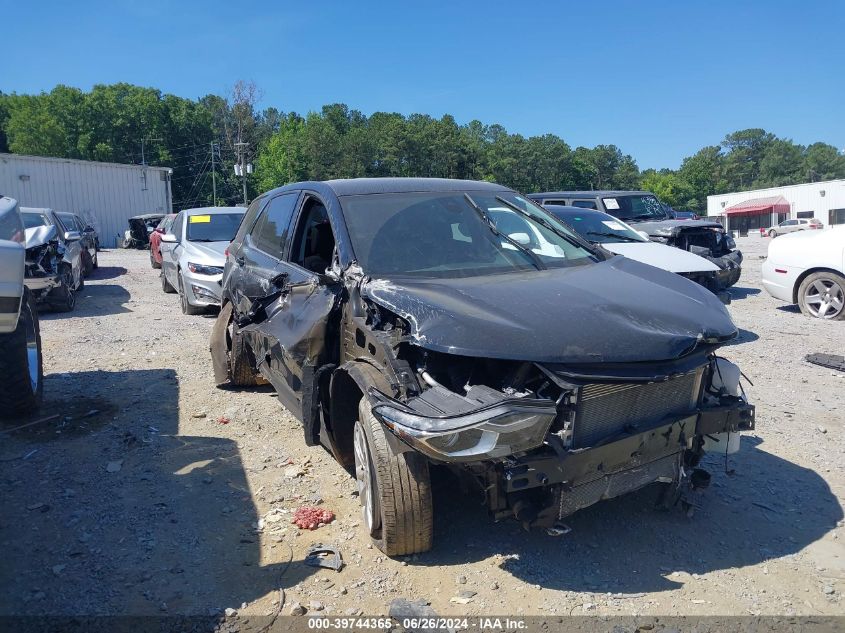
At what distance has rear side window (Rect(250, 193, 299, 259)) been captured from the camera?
4.90m

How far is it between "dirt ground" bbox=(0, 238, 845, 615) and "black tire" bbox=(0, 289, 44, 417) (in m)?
0.18

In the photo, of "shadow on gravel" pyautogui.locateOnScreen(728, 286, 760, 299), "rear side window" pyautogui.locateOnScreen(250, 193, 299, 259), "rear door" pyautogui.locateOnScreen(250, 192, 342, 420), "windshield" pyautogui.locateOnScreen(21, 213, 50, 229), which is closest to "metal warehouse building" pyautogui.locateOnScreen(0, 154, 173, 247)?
"windshield" pyautogui.locateOnScreen(21, 213, 50, 229)

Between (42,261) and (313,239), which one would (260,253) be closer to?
(313,239)

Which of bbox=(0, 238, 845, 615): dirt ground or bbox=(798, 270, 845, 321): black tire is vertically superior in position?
bbox=(798, 270, 845, 321): black tire

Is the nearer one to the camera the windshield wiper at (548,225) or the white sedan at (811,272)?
the windshield wiper at (548,225)

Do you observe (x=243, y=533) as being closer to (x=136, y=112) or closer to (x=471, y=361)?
(x=471, y=361)

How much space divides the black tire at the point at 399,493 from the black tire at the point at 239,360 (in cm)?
291

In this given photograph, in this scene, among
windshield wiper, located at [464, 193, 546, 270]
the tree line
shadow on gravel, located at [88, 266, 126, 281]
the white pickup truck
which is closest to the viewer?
windshield wiper, located at [464, 193, 546, 270]

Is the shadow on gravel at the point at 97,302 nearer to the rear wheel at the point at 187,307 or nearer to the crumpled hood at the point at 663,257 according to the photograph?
the rear wheel at the point at 187,307

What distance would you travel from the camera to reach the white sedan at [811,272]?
923cm

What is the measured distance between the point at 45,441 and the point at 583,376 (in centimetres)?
419

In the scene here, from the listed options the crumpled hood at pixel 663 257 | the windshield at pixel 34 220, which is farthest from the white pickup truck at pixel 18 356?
the windshield at pixel 34 220

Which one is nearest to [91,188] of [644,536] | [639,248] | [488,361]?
[639,248]

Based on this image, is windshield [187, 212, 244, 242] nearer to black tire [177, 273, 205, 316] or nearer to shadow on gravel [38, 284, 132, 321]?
black tire [177, 273, 205, 316]
